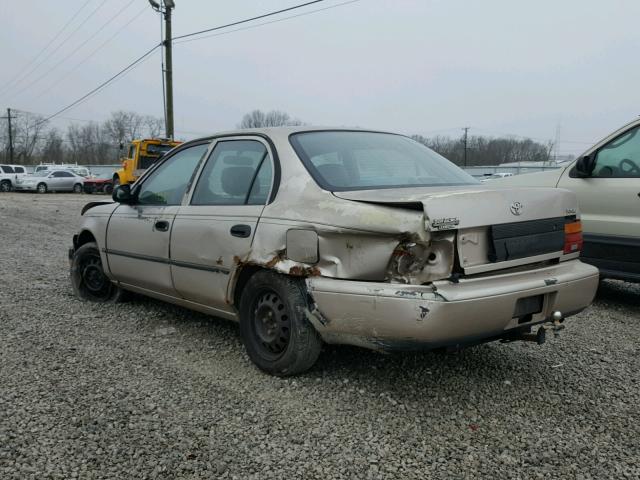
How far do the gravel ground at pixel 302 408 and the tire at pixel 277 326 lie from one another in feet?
0.43

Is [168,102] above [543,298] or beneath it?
above

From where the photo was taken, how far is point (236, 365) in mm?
3652

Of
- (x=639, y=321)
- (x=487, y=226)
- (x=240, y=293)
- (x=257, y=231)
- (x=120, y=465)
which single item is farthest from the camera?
(x=639, y=321)

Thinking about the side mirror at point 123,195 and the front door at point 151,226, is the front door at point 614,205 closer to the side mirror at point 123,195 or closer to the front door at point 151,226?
the front door at point 151,226

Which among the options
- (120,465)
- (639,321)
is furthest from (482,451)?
(639,321)

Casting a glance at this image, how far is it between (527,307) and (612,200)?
274cm

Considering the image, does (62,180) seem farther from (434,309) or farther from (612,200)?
(434,309)

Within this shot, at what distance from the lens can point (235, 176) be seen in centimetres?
380

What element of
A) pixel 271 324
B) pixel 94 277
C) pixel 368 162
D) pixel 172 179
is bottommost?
pixel 94 277

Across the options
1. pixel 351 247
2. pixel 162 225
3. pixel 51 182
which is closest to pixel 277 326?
pixel 351 247

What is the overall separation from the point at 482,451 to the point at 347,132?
7.67ft

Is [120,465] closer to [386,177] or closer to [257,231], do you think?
[257,231]

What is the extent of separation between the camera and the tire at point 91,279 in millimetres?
5203

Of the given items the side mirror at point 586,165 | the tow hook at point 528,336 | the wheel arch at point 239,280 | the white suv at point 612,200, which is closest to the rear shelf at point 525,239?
the tow hook at point 528,336
